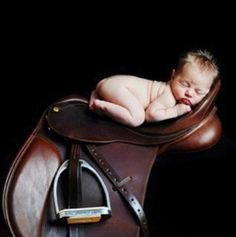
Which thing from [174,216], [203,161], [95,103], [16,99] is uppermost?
[16,99]

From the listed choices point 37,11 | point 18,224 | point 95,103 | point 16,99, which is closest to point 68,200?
point 18,224

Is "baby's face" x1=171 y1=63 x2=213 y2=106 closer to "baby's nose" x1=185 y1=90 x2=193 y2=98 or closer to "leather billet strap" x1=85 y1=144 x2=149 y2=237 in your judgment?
"baby's nose" x1=185 y1=90 x2=193 y2=98

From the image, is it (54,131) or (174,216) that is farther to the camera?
(174,216)

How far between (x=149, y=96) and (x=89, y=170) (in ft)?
0.81

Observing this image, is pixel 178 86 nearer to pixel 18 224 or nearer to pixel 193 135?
pixel 193 135

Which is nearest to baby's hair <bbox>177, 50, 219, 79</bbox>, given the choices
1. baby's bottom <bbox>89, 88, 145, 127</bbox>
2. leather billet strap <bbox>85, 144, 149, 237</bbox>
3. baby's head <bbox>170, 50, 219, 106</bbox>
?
baby's head <bbox>170, 50, 219, 106</bbox>

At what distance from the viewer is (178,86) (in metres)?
1.14

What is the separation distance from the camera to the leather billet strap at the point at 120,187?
1021 mm

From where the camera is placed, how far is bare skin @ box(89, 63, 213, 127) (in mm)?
1107

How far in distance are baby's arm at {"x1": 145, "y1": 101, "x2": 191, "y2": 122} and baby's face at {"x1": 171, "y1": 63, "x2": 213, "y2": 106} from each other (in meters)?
0.02

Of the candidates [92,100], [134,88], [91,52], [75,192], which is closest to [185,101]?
[134,88]

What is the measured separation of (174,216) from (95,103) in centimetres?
37

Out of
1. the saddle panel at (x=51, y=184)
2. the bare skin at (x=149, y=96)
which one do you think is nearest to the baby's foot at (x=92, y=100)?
the bare skin at (x=149, y=96)

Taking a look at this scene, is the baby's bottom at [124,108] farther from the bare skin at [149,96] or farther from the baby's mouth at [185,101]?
the baby's mouth at [185,101]
